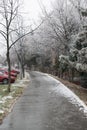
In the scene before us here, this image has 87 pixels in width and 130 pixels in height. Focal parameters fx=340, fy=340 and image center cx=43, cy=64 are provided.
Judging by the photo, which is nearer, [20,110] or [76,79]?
[20,110]

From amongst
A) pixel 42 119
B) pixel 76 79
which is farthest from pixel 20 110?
pixel 76 79

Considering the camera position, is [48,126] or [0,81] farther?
[0,81]

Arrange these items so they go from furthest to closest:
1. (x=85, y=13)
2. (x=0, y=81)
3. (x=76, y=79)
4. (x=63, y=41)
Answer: (x=76, y=79), (x=63, y=41), (x=0, y=81), (x=85, y=13)

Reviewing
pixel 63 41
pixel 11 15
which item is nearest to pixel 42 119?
pixel 11 15

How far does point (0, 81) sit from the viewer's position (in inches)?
1391

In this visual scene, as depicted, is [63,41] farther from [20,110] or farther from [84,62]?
[20,110]

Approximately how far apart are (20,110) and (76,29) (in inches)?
1102

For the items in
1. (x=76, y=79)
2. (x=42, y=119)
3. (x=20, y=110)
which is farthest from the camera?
(x=76, y=79)

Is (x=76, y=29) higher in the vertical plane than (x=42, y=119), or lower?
higher

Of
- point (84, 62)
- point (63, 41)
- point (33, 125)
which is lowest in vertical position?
point (33, 125)

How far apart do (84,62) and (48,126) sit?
15641 millimetres

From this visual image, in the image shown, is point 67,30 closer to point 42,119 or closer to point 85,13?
point 85,13

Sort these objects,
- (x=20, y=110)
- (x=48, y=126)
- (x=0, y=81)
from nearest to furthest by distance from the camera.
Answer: (x=48, y=126)
(x=20, y=110)
(x=0, y=81)

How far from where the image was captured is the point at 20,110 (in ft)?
50.9
